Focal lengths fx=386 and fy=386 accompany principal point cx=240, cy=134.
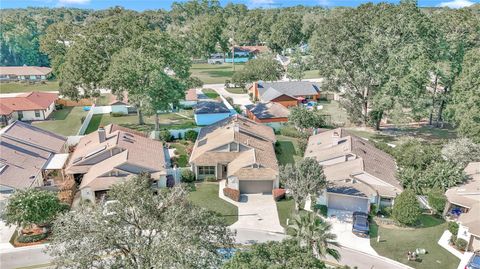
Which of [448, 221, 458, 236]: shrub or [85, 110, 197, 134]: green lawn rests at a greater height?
[85, 110, 197, 134]: green lawn

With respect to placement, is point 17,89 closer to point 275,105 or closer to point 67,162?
point 67,162

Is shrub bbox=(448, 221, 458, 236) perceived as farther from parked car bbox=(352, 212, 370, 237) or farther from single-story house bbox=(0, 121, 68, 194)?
single-story house bbox=(0, 121, 68, 194)

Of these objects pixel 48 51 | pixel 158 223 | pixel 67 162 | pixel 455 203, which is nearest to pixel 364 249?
pixel 455 203

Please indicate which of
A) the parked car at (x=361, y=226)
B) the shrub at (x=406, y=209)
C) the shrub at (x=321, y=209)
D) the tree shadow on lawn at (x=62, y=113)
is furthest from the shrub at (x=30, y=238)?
the tree shadow on lawn at (x=62, y=113)

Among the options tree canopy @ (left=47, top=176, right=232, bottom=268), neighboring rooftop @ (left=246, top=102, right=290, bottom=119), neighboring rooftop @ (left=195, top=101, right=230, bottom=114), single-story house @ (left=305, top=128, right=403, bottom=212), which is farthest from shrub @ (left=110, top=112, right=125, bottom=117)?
tree canopy @ (left=47, top=176, right=232, bottom=268)

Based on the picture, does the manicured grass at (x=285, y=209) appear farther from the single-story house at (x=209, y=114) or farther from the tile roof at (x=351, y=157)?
the single-story house at (x=209, y=114)

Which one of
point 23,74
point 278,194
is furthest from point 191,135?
point 23,74

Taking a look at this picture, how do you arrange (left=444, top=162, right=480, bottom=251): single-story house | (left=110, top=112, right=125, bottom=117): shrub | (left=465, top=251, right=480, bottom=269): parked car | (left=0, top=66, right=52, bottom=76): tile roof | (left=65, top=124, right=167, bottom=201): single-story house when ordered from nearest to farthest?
(left=465, top=251, right=480, bottom=269): parked car
(left=444, top=162, right=480, bottom=251): single-story house
(left=65, top=124, right=167, bottom=201): single-story house
(left=110, top=112, right=125, bottom=117): shrub
(left=0, top=66, right=52, bottom=76): tile roof
